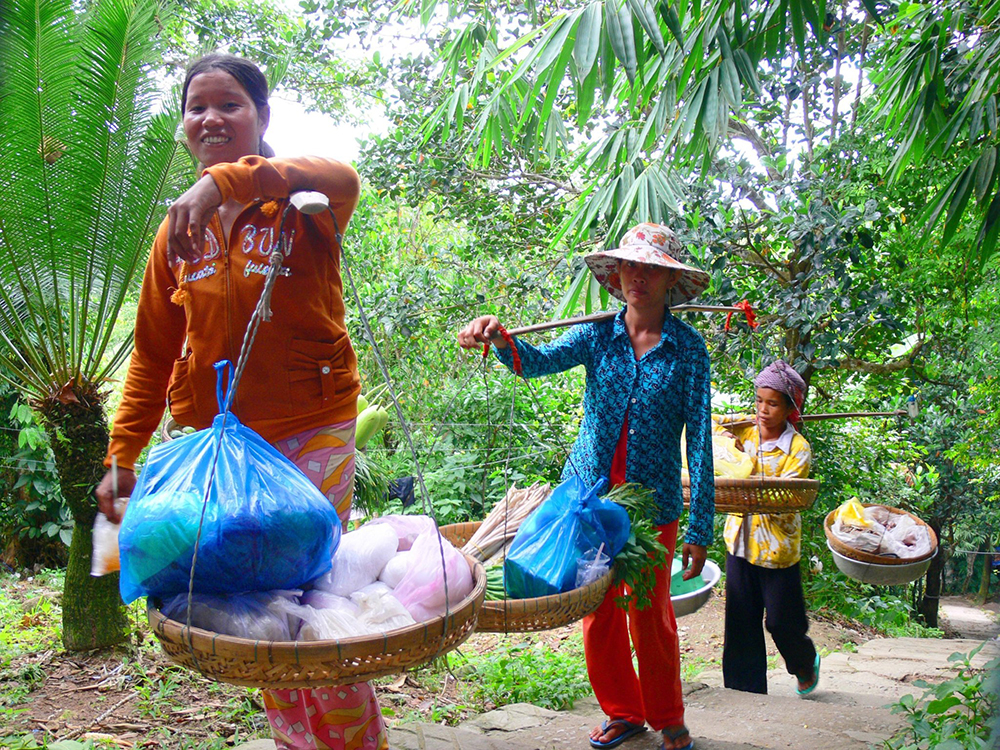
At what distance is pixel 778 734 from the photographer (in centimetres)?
272

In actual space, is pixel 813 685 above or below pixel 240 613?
below

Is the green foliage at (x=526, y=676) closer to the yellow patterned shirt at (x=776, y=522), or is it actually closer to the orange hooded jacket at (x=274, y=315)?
the yellow patterned shirt at (x=776, y=522)

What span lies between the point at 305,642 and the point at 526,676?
2.42 meters

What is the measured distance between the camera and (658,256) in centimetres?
231

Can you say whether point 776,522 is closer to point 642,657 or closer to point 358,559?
point 642,657

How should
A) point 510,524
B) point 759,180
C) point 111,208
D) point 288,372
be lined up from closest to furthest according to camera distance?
1. point 288,372
2. point 510,524
3. point 111,208
4. point 759,180

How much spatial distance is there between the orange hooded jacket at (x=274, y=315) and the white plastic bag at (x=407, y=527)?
32cm

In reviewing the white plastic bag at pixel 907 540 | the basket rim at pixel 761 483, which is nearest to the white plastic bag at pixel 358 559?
the basket rim at pixel 761 483

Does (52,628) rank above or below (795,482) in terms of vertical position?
below

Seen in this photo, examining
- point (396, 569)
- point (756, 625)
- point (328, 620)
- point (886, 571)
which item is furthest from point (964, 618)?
point (328, 620)

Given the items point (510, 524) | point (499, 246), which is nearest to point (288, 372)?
point (510, 524)

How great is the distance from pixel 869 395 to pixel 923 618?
146 inches

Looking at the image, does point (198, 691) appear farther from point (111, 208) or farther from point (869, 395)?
point (869, 395)

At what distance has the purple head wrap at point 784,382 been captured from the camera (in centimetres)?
332
